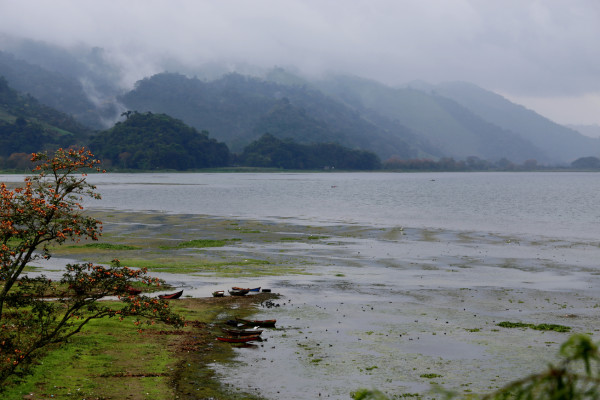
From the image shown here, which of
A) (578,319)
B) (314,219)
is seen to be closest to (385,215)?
(314,219)

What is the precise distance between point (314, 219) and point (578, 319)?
6819 centimetres

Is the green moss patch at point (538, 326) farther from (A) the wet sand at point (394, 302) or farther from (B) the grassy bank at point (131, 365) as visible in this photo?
(B) the grassy bank at point (131, 365)

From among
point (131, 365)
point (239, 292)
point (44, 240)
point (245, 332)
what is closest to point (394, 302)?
point (239, 292)

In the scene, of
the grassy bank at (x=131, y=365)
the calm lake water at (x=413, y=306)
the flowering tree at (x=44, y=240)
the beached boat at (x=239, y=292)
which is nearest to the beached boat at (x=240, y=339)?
the grassy bank at (x=131, y=365)

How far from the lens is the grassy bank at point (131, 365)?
20578 millimetres

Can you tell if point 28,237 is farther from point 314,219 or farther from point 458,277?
point 314,219

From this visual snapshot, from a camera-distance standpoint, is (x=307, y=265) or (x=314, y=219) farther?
(x=314, y=219)

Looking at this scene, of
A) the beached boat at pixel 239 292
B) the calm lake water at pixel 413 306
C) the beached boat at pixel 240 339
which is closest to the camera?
the calm lake water at pixel 413 306

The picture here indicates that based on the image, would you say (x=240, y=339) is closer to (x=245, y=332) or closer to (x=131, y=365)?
(x=245, y=332)

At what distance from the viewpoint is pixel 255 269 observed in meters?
50.0

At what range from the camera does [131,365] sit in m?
24.0

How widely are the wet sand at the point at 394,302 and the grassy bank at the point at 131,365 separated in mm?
1423

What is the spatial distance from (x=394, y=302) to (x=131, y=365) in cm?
1879

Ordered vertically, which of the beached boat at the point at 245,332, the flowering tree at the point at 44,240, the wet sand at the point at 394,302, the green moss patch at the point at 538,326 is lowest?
the wet sand at the point at 394,302
